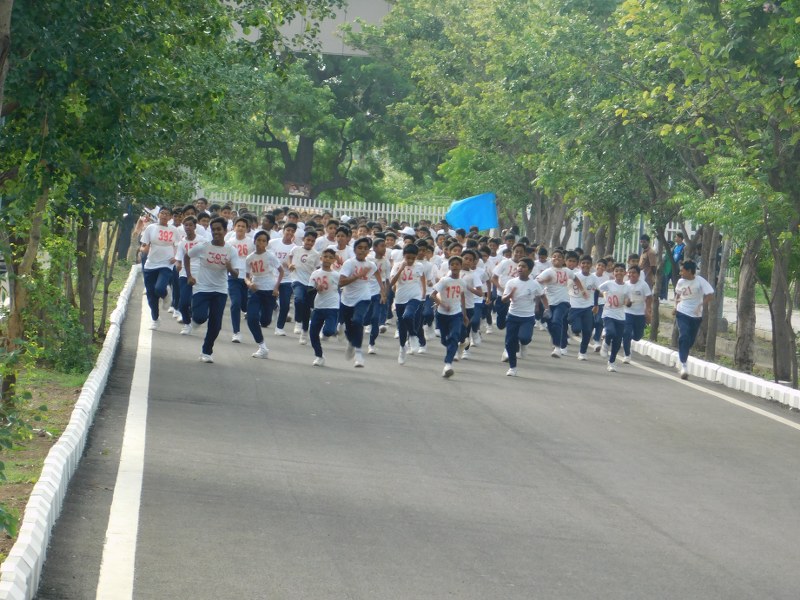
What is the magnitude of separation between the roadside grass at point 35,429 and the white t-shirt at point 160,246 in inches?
90.4

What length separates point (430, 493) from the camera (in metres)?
9.66

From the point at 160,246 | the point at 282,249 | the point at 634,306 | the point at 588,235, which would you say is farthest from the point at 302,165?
the point at 634,306

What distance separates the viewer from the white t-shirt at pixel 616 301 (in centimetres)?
2053

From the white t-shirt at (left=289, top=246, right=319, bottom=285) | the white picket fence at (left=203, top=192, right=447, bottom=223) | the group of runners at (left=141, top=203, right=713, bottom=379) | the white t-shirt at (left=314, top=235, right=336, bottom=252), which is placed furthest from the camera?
the white picket fence at (left=203, top=192, right=447, bottom=223)

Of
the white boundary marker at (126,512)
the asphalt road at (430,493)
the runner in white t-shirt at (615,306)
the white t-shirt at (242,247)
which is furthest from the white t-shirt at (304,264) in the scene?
the white boundary marker at (126,512)

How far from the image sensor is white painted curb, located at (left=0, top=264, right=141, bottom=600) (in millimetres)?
6105

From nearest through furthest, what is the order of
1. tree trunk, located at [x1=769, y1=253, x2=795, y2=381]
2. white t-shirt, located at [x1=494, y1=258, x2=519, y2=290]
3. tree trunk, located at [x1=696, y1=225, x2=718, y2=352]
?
tree trunk, located at [x1=769, y1=253, x2=795, y2=381] → white t-shirt, located at [x1=494, y1=258, x2=519, y2=290] → tree trunk, located at [x1=696, y1=225, x2=718, y2=352]

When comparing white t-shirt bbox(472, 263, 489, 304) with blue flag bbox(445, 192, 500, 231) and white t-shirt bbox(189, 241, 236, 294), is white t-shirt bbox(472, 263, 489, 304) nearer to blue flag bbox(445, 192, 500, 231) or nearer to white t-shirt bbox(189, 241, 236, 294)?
white t-shirt bbox(189, 241, 236, 294)

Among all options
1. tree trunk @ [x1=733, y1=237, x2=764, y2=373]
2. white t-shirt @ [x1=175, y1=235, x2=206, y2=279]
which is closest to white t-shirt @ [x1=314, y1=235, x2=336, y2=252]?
white t-shirt @ [x1=175, y1=235, x2=206, y2=279]

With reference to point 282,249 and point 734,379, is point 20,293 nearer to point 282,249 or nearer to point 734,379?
point 282,249

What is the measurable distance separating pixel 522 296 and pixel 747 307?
4.09 metres

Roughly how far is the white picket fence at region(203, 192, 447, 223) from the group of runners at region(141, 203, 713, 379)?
22.0m

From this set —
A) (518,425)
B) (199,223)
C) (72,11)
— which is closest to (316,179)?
(199,223)

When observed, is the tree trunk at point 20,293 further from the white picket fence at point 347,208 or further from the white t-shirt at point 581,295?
the white picket fence at point 347,208
